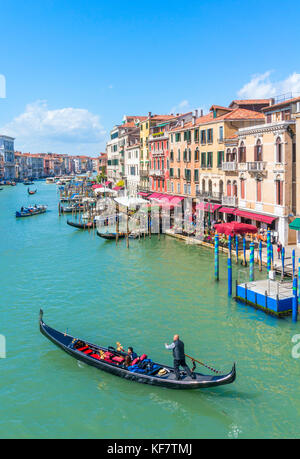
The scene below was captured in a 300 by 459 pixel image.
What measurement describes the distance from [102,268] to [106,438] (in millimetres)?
16642

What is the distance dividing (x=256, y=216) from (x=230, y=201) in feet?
14.5

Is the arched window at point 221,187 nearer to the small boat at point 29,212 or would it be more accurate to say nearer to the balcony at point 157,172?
the balcony at point 157,172

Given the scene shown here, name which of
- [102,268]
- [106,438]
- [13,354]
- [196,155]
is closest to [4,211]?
[196,155]

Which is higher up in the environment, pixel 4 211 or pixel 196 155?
pixel 196 155

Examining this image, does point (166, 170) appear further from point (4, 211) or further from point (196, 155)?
point (4, 211)

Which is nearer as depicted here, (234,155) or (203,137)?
(234,155)

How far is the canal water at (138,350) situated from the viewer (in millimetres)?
11508

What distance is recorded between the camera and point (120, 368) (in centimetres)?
1330

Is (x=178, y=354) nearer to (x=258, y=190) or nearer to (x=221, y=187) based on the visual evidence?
(x=258, y=190)

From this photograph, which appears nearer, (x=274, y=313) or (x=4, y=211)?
(x=274, y=313)

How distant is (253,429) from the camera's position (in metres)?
11.1

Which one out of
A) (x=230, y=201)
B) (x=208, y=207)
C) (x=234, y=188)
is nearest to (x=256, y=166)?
(x=234, y=188)

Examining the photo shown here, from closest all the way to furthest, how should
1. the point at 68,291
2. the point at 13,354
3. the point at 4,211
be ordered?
the point at 13,354, the point at 68,291, the point at 4,211
